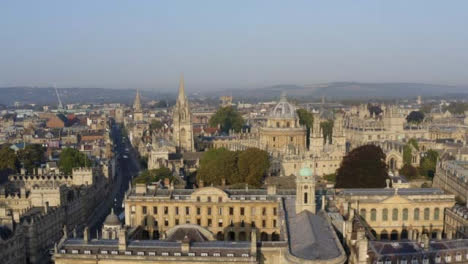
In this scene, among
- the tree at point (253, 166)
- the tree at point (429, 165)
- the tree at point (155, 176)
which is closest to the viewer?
the tree at point (155, 176)

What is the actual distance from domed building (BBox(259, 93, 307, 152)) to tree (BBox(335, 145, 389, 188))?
34.1 m

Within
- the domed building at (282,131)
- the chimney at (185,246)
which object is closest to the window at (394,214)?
the chimney at (185,246)

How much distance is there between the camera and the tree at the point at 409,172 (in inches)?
3428

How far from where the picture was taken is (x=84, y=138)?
153 meters

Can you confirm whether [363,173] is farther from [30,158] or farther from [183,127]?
[30,158]

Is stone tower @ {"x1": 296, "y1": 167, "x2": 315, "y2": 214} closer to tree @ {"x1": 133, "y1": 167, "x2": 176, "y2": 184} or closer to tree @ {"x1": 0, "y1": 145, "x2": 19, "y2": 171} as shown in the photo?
tree @ {"x1": 133, "y1": 167, "x2": 176, "y2": 184}

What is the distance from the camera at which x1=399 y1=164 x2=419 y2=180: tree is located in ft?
286

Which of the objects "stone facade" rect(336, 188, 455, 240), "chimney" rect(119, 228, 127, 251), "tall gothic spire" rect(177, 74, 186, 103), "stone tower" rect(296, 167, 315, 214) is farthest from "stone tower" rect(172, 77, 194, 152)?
"chimney" rect(119, 228, 127, 251)

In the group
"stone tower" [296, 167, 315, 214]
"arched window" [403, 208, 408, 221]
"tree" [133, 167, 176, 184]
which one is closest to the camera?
"stone tower" [296, 167, 315, 214]

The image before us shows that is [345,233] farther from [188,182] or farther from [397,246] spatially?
[188,182]

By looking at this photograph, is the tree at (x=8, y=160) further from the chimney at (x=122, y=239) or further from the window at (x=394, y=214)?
the window at (x=394, y=214)

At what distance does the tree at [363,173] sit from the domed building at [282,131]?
112 ft

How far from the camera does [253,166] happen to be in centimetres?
7962

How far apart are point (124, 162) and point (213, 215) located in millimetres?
73117
